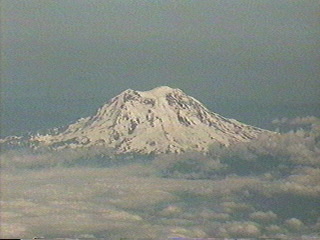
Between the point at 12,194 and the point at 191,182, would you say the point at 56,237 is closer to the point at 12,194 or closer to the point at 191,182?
the point at 12,194

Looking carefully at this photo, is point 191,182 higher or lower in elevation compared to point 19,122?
lower

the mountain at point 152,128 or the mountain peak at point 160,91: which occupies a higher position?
the mountain peak at point 160,91

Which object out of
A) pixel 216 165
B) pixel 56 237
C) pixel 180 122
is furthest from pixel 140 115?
pixel 56 237

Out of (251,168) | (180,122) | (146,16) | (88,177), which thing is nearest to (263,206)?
(251,168)

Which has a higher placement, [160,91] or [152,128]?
[160,91]

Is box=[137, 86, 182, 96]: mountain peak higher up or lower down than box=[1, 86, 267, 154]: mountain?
higher up

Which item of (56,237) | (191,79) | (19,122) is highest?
(191,79)
